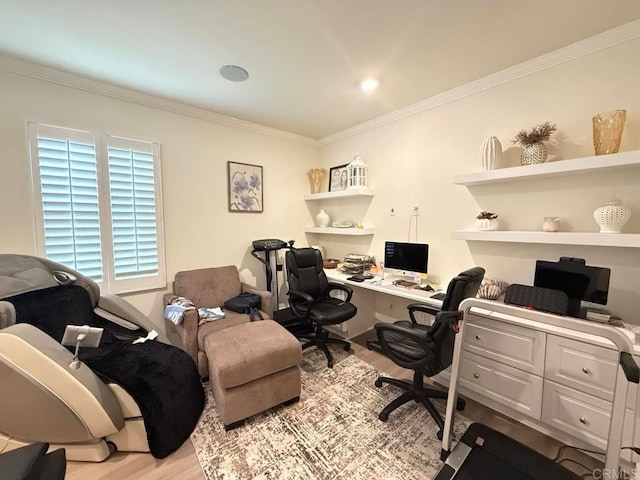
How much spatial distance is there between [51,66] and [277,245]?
2.48 meters

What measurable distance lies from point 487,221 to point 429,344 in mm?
1212

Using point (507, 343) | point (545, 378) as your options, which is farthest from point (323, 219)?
point (545, 378)

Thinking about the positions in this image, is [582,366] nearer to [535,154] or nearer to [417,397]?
[417,397]

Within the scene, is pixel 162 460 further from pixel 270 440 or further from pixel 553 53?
pixel 553 53

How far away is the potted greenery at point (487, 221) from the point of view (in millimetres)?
2213

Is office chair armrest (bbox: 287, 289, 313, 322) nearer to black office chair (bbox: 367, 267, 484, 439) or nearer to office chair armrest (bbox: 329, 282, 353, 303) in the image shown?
office chair armrest (bbox: 329, 282, 353, 303)

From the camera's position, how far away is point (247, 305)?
2.65m

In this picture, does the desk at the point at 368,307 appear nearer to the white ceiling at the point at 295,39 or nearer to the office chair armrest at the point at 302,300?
the office chair armrest at the point at 302,300

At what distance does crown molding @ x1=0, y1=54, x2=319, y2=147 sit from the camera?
6.79 feet

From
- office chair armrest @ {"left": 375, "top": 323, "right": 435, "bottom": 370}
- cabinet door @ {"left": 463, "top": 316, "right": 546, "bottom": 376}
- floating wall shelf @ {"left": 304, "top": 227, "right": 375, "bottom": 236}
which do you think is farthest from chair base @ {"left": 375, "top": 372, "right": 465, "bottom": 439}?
floating wall shelf @ {"left": 304, "top": 227, "right": 375, "bottom": 236}

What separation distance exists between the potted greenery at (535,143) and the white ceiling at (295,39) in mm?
561

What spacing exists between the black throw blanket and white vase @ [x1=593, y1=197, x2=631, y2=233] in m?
2.97

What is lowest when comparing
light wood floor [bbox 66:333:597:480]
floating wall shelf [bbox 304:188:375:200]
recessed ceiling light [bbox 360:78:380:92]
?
light wood floor [bbox 66:333:597:480]

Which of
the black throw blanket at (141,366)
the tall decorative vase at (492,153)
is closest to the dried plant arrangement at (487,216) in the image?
the tall decorative vase at (492,153)
